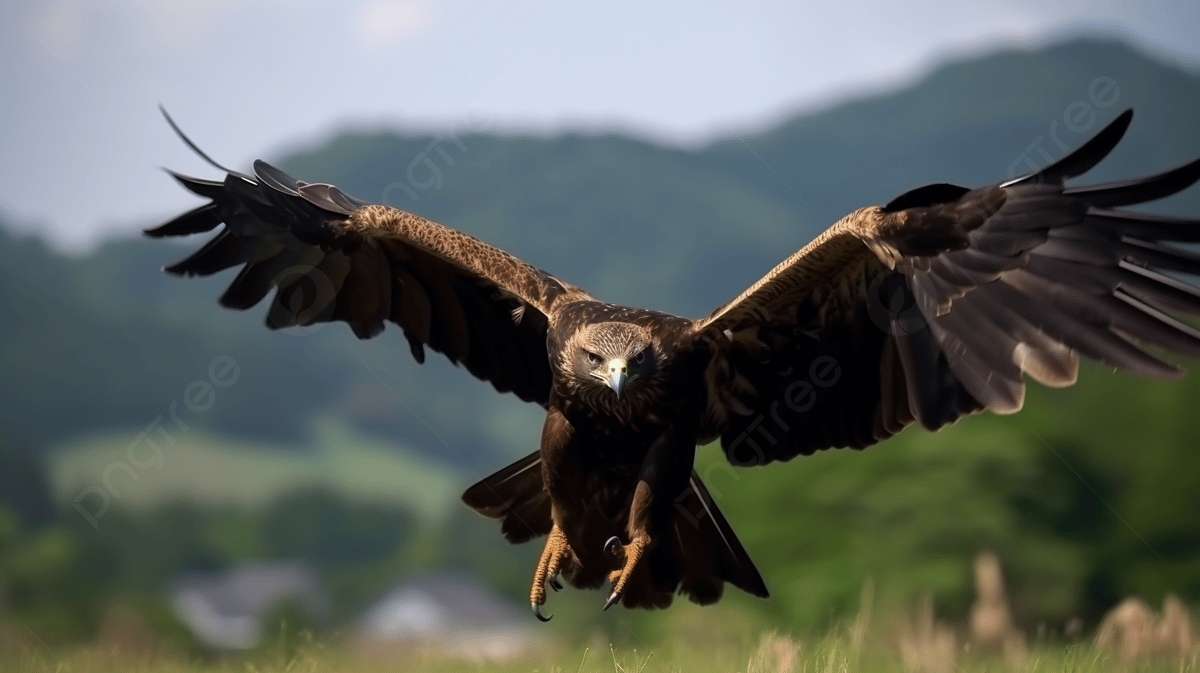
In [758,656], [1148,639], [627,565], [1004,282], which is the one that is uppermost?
[1004,282]

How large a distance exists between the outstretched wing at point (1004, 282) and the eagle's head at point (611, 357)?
0.36m

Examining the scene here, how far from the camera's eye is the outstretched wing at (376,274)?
5598mm

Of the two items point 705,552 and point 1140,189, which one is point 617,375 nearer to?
point 705,552

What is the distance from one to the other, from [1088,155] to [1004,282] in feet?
1.97

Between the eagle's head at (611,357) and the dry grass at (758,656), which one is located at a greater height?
the eagle's head at (611,357)

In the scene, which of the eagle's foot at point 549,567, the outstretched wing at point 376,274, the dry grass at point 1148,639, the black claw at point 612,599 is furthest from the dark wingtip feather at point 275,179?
the dry grass at point 1148,639

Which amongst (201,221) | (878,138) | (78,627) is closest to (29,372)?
(78,627)

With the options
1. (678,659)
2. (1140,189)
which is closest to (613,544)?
(678,659)

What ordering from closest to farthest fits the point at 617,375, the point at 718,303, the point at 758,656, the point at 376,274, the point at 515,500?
the point at 617,375 < the point at 758,656 < the point at 515,500 < the point at 376,274 < the point at 718,303

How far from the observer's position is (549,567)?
207 inches

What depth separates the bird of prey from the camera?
Result: 409 cm

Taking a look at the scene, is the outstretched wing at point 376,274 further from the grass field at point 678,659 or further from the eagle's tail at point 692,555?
the grass field at point 678,659

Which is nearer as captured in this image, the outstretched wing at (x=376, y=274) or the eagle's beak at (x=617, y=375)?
the eagle's beak at (x=617, y=375)

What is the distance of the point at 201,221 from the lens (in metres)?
5.93
